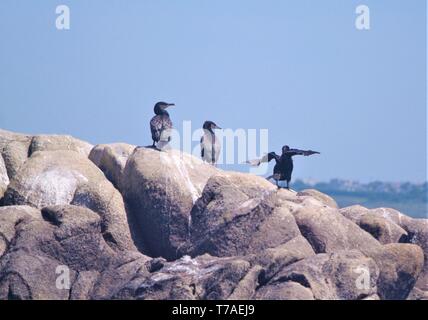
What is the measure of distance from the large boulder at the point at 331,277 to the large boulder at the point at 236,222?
6.61 ft

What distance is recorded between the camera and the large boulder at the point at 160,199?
32.1 m

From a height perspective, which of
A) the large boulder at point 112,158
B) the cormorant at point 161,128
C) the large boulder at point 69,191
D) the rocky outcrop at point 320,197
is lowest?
the rocky outcrop at point 320,197

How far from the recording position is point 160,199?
3225 cm

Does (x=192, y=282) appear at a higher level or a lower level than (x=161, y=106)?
lower

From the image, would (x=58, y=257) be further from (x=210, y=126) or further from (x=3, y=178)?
(x=210, y=126)

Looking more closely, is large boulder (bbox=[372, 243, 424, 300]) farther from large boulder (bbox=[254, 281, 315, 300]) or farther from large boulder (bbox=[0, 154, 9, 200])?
large boulder (bbox=[0, 154, 9, 200])

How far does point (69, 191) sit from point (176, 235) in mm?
2573

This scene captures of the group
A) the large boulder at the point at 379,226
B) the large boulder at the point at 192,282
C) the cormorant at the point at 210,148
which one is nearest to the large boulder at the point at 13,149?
the cormorant at the point at 210,148

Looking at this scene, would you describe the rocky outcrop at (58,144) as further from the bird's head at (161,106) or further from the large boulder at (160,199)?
the large boulder at (160,199)

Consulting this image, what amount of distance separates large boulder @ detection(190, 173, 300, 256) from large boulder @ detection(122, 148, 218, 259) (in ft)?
1.19

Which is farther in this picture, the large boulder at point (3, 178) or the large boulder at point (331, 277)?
the large boulder at point (3, 178)

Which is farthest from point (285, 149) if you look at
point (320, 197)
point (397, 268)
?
point (397, 268)

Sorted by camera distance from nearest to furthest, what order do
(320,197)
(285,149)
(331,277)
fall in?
(331,277), (320,197), (285,149)
